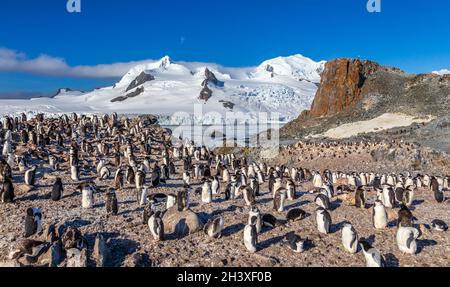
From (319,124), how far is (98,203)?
3540 centimetres

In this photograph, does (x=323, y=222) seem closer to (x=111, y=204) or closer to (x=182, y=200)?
(x=182, y=200)

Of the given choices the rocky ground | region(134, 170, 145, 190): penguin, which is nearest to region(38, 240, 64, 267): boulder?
the rocky ground

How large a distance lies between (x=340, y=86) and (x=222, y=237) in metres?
43.6

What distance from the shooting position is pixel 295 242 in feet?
33.5

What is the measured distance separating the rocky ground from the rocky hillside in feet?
91.8

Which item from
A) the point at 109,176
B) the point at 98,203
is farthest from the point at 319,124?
the point at 98,203

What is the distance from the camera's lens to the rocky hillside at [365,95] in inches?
1732

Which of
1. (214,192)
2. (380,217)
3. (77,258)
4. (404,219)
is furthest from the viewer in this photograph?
(214,192)

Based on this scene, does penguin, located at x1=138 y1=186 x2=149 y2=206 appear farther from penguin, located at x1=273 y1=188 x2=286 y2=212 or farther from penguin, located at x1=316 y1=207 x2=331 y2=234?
penguin, located at x1=316 y1=207 x2=331 y2=234

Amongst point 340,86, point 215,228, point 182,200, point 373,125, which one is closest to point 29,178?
point 182,200

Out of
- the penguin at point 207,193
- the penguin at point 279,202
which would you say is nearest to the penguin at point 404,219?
the penguin at point 279,202

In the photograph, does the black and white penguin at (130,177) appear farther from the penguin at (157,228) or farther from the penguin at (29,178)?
the penguin at (157,228)
